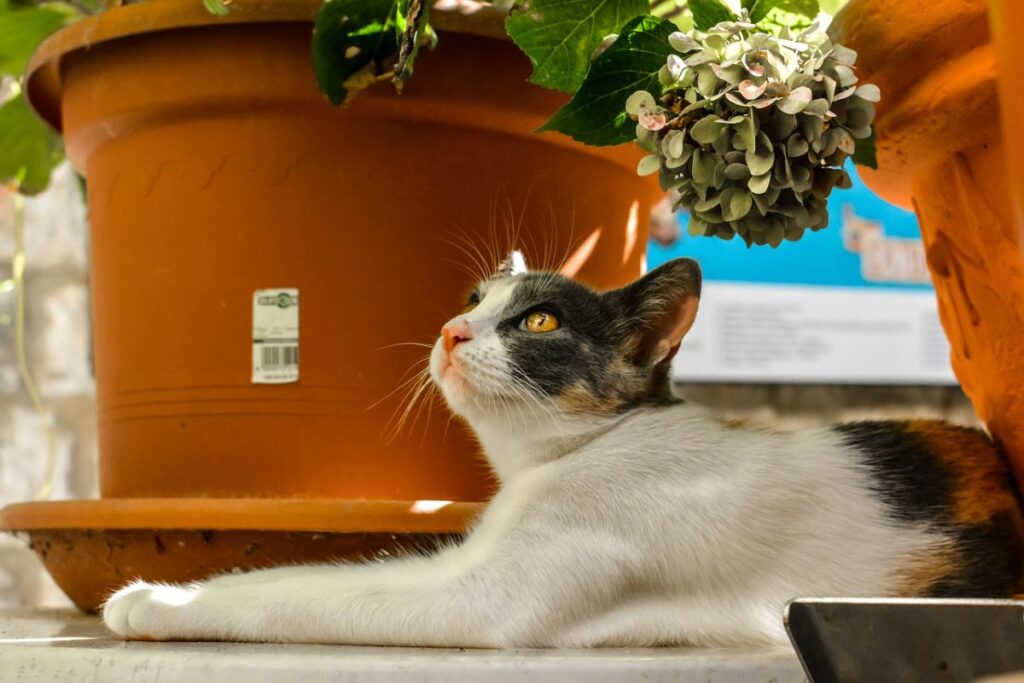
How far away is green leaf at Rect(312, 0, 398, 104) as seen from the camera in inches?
32.1

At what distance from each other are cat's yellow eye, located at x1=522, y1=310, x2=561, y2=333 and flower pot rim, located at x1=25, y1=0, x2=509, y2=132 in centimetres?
25

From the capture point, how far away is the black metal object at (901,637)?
0.44 meters

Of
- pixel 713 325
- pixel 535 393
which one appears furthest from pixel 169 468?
pixel 713 325

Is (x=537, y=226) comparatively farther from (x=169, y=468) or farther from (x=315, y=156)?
(x=169, y=468)

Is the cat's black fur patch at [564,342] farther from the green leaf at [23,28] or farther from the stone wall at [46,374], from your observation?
the stone wall at [46,374]

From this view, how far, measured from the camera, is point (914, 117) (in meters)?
0.73

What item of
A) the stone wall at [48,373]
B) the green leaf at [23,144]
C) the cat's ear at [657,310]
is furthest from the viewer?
the stone wall at [48,373]

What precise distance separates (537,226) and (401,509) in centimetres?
28

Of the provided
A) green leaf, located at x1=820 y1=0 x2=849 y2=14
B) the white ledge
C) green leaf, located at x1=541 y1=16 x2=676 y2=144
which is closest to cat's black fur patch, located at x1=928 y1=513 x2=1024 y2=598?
the white ledge

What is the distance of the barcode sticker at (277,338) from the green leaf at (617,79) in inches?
10.2

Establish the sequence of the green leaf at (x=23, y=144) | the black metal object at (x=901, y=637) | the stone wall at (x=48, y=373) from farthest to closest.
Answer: the stone wall at (x=48, y=373) → the green leaf at (x=23, y=144) → the black metal object at (x=901, y=637)

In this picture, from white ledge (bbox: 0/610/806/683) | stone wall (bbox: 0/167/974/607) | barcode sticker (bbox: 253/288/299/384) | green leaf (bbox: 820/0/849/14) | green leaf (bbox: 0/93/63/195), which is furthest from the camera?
stone wall (bbox: 0/167/974/607)

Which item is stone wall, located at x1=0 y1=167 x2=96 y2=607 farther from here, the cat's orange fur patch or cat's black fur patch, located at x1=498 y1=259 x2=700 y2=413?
the cat's orange fur patch

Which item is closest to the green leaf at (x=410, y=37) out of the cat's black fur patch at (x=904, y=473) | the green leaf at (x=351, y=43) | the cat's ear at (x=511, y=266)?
the green leaf at (x=351, y=43)
